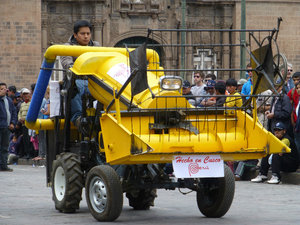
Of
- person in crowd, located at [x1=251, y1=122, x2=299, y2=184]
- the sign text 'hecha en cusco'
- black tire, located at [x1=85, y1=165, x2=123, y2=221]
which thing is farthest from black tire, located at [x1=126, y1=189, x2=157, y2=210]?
person in crowd, located at [x1=251, y1=122, x2=299, y2=184]

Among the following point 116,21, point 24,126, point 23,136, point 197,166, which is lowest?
point 23,136

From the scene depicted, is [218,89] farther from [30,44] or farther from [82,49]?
[30,44]

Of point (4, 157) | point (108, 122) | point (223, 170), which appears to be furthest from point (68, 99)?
point (4, 157)

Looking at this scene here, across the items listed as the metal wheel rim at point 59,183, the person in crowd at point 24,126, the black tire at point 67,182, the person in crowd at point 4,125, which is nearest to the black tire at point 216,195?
the black tire at point 67,182

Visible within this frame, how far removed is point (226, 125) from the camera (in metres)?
10.9

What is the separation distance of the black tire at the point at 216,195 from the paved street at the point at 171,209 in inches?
4.8

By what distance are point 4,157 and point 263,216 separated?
11.7m

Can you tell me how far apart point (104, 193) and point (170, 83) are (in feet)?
4.59

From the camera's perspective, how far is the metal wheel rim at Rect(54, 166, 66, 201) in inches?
456

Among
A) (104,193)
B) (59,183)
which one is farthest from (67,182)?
(104,193)

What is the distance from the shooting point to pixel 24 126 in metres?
27.0

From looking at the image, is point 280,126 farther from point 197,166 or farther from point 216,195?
point 197,166

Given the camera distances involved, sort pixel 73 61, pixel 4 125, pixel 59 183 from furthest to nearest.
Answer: pixel 4 125 → pixel 73 61 → pixel 59 183

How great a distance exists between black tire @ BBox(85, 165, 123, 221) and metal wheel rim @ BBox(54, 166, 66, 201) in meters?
0.82
